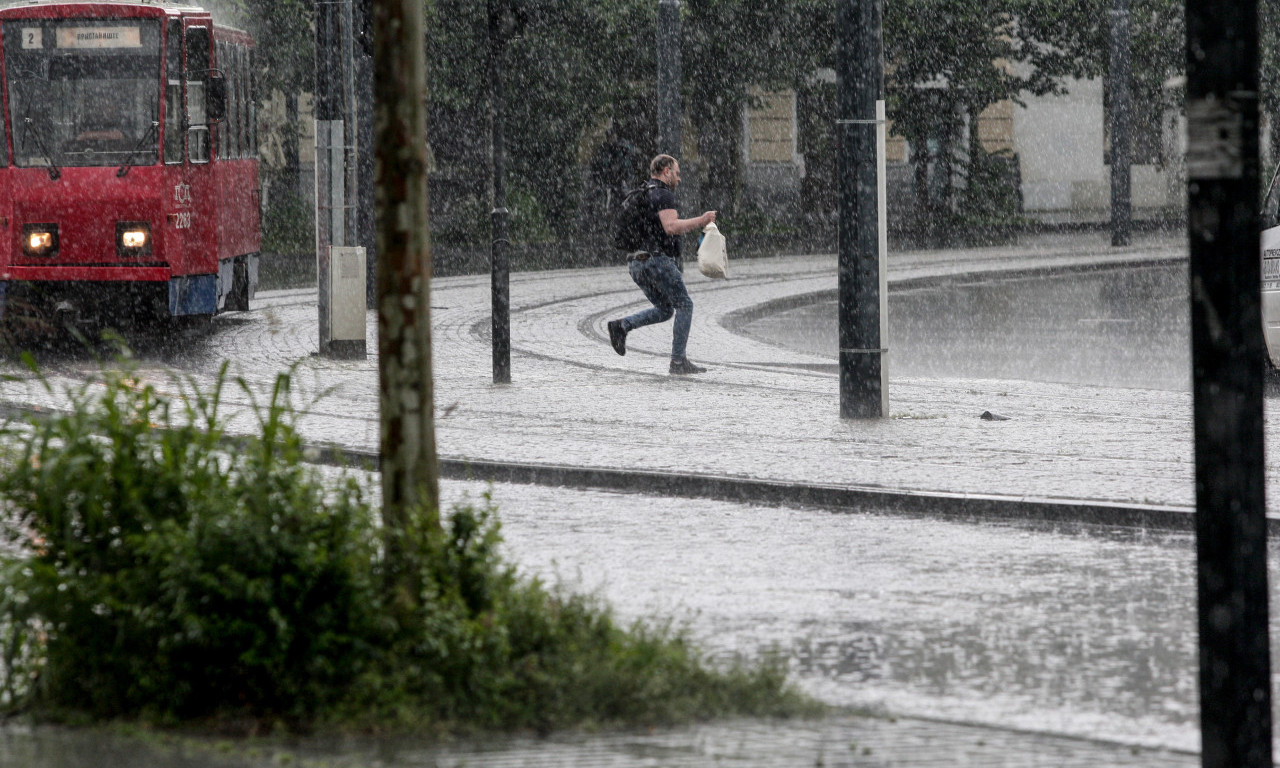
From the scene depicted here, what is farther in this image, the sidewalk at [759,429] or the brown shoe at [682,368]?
the brown shoe at [682,368]

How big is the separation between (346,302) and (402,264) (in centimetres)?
1050

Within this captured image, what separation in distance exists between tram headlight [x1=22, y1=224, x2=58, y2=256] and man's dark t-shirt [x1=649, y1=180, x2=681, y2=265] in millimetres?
5456

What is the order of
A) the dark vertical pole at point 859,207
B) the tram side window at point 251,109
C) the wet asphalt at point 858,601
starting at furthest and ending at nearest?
the tram side window at point 251,109 → the dark vertical pole at point 859,207 → the wet asphalt at point 858,601

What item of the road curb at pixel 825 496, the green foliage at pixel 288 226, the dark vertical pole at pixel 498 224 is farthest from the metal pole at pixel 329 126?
the green foliage at pixel 288 226

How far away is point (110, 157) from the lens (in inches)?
678

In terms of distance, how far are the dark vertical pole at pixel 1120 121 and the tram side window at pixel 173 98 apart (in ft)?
61.8

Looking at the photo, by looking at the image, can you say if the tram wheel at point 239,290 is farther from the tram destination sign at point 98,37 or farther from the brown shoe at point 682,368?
the brown shoe at point 682,368

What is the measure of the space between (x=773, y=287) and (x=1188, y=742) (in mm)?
20338

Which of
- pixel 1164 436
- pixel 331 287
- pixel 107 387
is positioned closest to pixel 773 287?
pixel 331 287

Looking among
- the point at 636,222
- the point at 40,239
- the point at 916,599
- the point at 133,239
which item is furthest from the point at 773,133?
the point at 916,599

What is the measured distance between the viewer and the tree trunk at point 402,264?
17.6ft

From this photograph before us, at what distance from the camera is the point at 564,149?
35.5m

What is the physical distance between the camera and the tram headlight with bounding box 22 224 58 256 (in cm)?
1686

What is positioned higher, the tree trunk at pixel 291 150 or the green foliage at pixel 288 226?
the tree trunk at pixel 291 150
